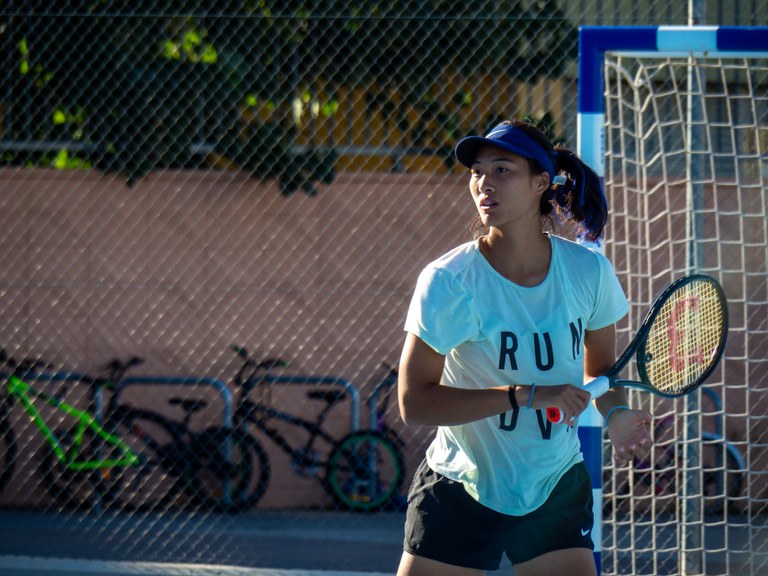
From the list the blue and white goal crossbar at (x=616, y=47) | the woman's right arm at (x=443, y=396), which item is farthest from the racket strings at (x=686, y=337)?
the blue and white goal crossbar at (x=616, y=47)

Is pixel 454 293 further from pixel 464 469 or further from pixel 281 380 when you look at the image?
pixel 281 380

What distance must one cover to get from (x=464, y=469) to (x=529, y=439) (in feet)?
0.62

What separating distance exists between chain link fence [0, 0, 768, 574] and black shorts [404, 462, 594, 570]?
12.4ft

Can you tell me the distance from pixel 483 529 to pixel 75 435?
14.4 ft

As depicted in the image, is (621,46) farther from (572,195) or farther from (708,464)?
(708,464)

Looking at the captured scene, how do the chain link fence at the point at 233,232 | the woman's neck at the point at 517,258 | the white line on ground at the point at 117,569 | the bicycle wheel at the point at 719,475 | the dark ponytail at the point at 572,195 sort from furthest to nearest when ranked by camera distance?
1. the chain link fence at the point at 233,232
2. the bicycle wheel at the point at 719,475
3. the white line on ground at the point at 117,569
4. the dark ponytail at the point at 572,195
5. the woman's neck at the point at 517,258

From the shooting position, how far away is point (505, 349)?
267 centimetres

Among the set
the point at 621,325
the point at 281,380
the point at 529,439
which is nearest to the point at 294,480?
the point at 281,380

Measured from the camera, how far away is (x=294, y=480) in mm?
6715

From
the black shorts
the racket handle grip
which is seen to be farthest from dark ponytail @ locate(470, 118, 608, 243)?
the black shorts

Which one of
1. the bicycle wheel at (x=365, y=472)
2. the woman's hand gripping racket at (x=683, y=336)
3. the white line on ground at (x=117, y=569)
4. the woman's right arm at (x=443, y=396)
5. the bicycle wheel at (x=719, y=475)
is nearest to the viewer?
the woman's right arm at (x=443, y=396)

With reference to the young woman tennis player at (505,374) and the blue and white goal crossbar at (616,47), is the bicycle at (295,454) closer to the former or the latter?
the blue and white goal crossbar at (616,47)

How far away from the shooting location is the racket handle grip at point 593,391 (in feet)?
8.46

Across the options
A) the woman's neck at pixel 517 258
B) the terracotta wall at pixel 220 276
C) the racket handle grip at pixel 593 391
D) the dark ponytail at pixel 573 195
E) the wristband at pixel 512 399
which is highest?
the dark ponytail at pixel 573 195
